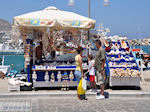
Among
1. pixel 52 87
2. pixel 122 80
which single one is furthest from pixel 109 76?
pixel 52 87

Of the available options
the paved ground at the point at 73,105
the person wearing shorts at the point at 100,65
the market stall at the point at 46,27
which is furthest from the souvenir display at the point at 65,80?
the person wearing shorts at the point at 100,65

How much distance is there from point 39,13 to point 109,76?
12.0ft

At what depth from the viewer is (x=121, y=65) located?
10.5 metres

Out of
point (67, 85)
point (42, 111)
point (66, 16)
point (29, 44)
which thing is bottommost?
point (42, 111)

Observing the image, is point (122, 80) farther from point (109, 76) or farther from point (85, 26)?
point (85, 26)

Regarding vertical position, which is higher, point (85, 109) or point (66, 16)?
point (66, 16)

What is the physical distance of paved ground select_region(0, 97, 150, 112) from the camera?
7230mm

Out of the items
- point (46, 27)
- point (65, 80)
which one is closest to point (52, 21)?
point (46, 27)

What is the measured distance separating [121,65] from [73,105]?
351 cm

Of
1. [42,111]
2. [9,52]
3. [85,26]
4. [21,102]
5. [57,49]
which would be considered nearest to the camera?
[42,111]

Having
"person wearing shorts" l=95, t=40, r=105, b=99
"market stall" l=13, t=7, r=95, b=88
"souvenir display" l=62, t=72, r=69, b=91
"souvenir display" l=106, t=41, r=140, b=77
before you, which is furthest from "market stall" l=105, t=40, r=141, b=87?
"souvenir display" l=62, t=72, r=69, b=91

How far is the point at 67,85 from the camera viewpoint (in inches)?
389

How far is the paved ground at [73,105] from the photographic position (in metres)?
7.23

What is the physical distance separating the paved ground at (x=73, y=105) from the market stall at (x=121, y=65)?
1.26 metres
